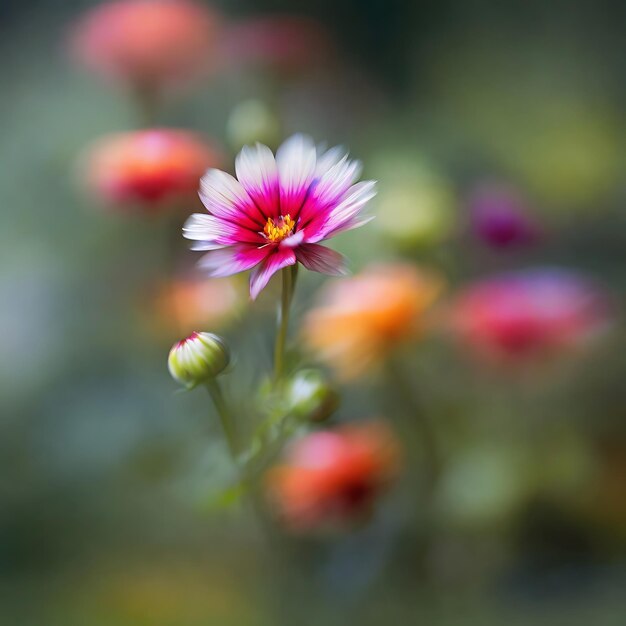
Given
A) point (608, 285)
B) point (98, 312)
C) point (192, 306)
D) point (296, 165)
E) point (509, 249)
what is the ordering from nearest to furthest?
1. point (296, 165)
2. point (192, 306)
3. point (509, 249)
4. point (98, 312)
5. point (608, 285)

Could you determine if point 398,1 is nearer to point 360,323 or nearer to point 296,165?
Result: point 360,323

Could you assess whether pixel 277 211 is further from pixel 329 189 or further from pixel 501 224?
pixel 501 224

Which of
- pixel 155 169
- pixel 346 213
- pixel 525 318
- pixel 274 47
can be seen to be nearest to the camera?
pixel 346 213

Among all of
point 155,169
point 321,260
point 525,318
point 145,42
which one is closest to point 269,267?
point 321,260

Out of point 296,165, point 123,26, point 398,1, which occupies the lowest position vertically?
point 296,165

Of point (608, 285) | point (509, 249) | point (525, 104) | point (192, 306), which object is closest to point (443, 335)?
point (509, 249)

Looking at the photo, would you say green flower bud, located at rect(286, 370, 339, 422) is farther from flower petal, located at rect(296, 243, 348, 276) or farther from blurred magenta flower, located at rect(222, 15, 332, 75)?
blurred magenta flower, located at rect(222, 15, 332, 75)

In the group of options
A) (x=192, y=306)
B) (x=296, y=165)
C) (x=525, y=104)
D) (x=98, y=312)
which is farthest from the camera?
(x=525, y=104)
